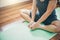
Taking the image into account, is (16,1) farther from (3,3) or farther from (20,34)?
(20,34)

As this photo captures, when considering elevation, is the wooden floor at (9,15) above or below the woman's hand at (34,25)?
below

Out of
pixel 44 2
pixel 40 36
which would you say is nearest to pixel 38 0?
pixel 44 2

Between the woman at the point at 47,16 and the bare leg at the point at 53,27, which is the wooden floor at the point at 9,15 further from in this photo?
the bare leg at the point at 53,27

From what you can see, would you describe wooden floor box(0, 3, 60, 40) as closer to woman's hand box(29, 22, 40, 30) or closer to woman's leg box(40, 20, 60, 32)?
woman's hand box(29, 22, 40, 30)

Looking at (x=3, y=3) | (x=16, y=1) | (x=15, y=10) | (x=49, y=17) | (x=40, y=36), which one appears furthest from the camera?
(x=16, y=1)

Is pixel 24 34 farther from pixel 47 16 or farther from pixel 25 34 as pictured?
pixel 47 16

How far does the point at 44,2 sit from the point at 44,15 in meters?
0.19

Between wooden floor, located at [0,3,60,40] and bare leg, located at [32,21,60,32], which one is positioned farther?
wooden floor, located at [0,3,60,40]

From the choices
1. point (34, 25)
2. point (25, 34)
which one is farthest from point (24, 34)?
point (34, 25)

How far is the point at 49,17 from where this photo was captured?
169 centimetres

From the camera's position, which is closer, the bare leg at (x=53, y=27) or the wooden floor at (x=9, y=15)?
the bare leg at (x=53, y=27)

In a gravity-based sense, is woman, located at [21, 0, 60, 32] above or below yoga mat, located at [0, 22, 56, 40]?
above

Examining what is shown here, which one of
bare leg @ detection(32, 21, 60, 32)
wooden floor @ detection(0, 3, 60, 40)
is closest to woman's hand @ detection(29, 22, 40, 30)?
bare leg @ detection(32, 21, 60, 32)

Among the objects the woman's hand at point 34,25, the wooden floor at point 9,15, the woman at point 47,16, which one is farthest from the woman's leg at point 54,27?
the wooden floor at point 9,15
